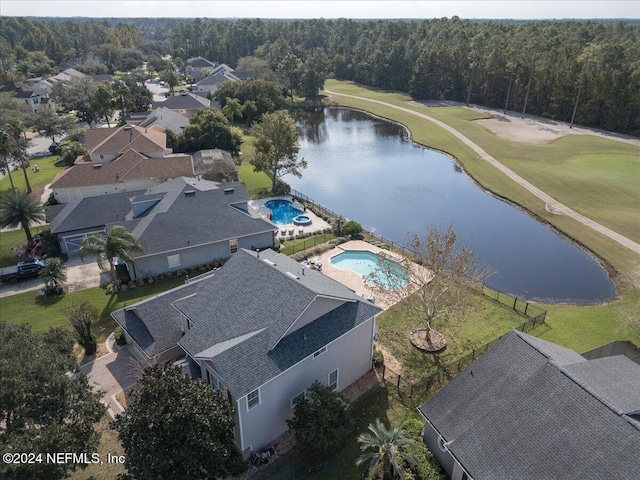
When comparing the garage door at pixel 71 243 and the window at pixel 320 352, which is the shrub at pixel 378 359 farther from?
the garage door at pixel 71 243

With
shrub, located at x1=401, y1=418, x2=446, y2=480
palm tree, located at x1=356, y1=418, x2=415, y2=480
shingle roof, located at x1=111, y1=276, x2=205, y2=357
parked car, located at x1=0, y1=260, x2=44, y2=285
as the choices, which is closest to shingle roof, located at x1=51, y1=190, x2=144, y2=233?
parked car, located at x1=0, y1=260, x2=44, y2=285

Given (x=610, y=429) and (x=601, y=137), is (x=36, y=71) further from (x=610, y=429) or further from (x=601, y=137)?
(x=610, y=429)

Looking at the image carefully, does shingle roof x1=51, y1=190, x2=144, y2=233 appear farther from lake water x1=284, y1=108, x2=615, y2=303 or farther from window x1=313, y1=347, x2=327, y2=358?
window x1=313, y1=347, x2=327, y2=358

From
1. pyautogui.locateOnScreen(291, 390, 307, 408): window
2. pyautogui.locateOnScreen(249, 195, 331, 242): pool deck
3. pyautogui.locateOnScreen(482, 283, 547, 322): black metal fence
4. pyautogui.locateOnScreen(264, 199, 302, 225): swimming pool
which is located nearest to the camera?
pyautogui.locateOnScreen(291, 390, 307, 408): window

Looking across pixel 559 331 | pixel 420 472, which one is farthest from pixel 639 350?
pixel 420 472

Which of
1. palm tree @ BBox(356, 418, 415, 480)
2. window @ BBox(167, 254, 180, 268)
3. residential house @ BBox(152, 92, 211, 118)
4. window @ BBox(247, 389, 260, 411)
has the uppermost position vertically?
residential house @ BBox(152, 92, 211, 118)

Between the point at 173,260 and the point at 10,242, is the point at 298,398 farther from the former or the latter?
the point at 10,242

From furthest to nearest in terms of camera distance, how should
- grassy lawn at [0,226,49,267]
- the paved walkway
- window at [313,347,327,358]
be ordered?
1. grassy lawn at [0,226,49,267]
2. the paved walkway
3. window at [313,347,327,358]
